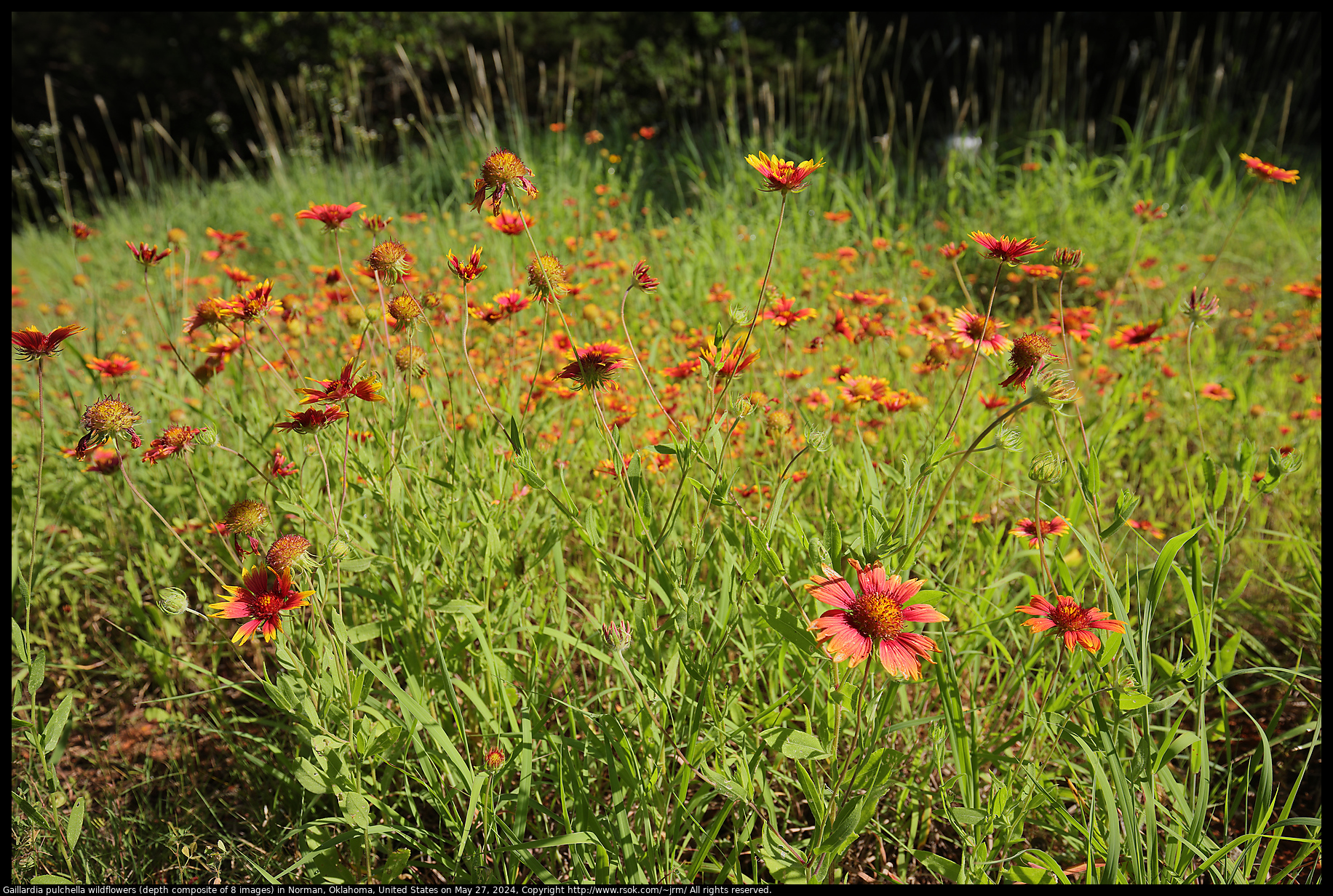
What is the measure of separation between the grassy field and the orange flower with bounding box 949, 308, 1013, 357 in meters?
0.02

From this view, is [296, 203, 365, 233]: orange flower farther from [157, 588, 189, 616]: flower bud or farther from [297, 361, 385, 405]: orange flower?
[157, 588, 189, 616]: flower bud

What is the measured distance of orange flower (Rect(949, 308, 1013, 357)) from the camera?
108 centimetres

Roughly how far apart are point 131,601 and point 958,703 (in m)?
1.66

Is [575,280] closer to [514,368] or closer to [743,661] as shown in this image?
[514,368]

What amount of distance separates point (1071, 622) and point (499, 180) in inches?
34.7

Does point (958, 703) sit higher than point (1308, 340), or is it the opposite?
point (958, 703)

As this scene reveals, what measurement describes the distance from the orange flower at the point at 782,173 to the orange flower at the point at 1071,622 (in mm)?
580

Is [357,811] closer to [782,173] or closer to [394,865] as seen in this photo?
[394,865]

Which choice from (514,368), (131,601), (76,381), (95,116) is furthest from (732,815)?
(95,116)

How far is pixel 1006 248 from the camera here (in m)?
0.92

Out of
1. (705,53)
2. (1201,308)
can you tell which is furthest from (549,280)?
(705,53)

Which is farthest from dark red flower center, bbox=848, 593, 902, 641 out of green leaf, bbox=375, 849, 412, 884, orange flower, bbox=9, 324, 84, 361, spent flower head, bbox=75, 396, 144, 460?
orange flower, bbox=9, 324, 84, 361

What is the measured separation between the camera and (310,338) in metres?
2.63

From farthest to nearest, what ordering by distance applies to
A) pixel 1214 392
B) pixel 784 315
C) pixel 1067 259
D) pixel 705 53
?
1. pixel 705 53
2. pixel 1214 392
3. pixel 784 315
4. pixel 1067 259
